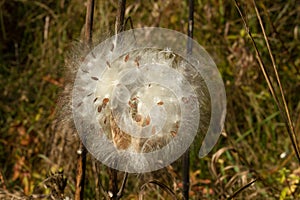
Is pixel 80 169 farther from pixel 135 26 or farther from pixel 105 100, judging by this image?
pixel 135 26

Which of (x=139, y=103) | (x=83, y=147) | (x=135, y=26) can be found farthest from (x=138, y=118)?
(x=135, y=26)

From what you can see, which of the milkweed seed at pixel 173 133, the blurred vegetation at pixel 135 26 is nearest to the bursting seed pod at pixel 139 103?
the milkweed seed at pixel 173 133

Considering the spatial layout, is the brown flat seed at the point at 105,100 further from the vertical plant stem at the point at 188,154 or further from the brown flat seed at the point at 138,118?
the vertical plant stem at the point at 188,154

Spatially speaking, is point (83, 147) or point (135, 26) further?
point (135, 26)

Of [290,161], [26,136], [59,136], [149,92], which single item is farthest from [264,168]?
[149,92]

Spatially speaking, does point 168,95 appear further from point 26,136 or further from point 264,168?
point 26,136

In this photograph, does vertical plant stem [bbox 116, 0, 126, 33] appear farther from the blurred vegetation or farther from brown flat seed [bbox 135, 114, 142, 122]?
the blurred vegetation

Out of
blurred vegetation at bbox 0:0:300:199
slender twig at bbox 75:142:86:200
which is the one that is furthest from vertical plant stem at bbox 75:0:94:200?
blurred vegetation at bbox 0:0:300:199
